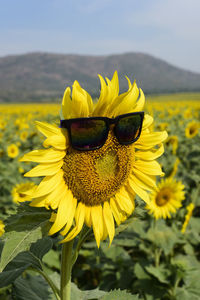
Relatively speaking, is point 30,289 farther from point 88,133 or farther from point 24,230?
point 88,133

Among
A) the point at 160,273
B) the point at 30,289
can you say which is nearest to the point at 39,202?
the point at 30,289

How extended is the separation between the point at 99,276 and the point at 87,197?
2508mm

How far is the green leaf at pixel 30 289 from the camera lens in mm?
1572

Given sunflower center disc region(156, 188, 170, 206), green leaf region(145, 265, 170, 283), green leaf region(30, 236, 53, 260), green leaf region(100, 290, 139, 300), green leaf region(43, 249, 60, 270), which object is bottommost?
green leaf region(145, 265, 170, 283)

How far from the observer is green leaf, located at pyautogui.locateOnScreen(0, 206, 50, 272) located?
102 cm

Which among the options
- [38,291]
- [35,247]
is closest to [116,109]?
[35,247]

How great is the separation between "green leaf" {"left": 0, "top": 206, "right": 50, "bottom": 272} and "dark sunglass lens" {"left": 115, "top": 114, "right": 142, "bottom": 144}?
446 mm

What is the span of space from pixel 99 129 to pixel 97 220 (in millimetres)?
414

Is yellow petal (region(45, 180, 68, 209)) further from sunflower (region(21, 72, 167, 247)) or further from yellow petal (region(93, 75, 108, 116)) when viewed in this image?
yellow petal (region(93, 75, 108, 116))

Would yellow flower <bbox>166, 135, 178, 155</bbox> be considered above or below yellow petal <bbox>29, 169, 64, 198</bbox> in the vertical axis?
below

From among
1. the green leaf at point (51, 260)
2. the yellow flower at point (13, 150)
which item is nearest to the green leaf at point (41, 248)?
the green leaf at point (51, 260)

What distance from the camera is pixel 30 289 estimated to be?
1.67 metres

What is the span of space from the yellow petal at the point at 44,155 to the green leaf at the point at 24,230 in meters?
→ 0.23

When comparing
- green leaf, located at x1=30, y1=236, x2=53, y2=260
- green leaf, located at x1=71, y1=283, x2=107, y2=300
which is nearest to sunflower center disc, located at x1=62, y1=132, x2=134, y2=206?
green leaf, located at x1=30, y1=236, x2=53, y2=260
